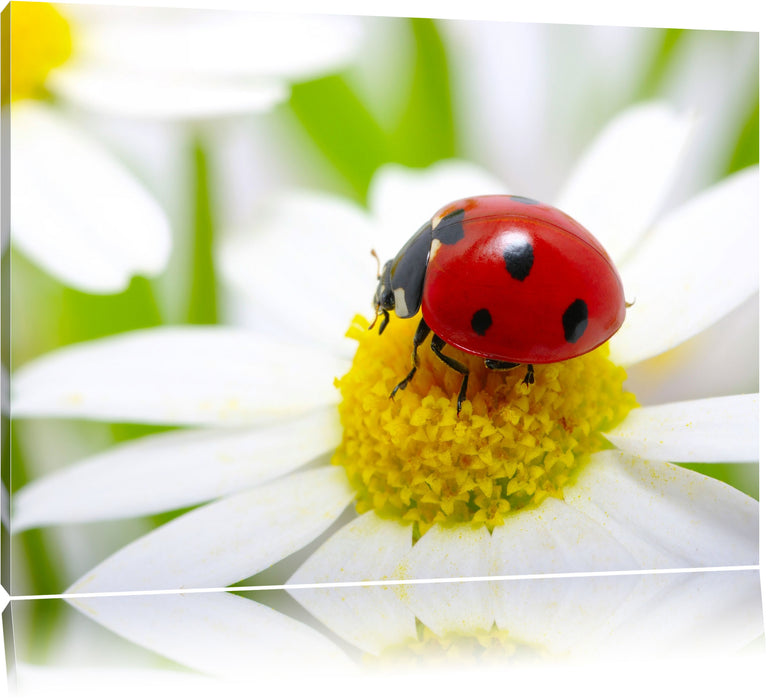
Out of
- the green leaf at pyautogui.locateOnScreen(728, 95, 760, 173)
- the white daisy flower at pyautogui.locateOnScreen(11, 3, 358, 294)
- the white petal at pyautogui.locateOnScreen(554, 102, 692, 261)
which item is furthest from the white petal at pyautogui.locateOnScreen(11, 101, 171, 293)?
the green leaf at pyautogui.locateOnScreen(728, 95, 760, 173)

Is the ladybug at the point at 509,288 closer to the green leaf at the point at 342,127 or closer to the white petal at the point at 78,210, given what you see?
the green leaf at the point at 342,127

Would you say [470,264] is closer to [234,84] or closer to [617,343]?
[617,343]

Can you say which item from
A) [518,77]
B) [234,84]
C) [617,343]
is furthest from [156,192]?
[617,343]

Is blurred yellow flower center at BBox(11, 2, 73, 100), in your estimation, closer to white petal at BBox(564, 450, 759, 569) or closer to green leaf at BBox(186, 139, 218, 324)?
green leaf at BBox(186, 139, 218, 324)

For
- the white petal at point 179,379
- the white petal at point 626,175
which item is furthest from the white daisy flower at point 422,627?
the white petal at point 626,175

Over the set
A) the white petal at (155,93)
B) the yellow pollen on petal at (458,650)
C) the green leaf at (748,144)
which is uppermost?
the white petal at (155,93)

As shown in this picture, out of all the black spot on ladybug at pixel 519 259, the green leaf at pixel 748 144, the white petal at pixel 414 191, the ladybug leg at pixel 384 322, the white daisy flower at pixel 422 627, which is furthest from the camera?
the green leaf at pixel 748 144

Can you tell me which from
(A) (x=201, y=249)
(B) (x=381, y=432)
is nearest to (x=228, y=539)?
(B) (x=381, y=432)
